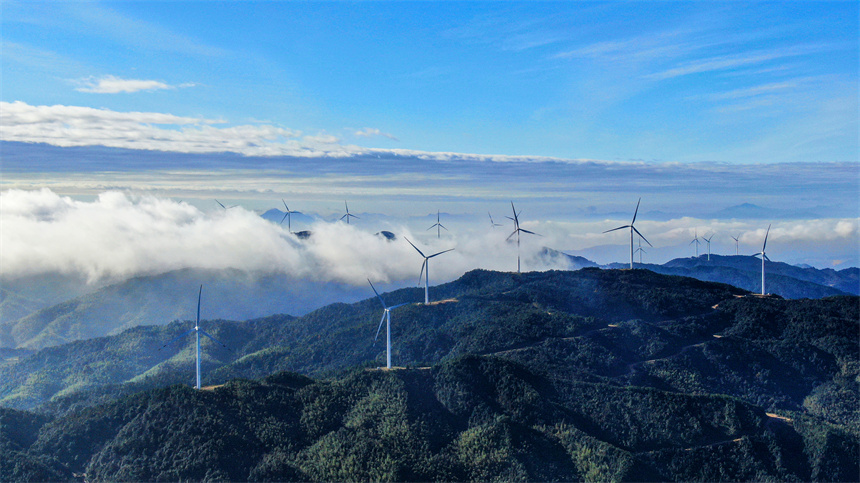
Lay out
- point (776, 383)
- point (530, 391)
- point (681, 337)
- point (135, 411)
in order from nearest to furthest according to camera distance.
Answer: point (135, 411) → point (530, 391) → point (776, 383) → point (681, 337)

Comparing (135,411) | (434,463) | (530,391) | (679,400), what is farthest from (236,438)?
(679,400)

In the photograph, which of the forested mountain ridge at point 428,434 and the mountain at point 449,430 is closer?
the forested mountain ridge at point 428,434

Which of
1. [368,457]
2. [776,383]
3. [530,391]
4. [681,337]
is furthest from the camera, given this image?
[681,337]

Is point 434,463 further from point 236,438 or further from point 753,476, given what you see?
point 753,476

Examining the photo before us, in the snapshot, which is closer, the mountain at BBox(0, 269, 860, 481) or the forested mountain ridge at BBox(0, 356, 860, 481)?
the forested mountain ridge at BBox(0, 356, 860, 481)

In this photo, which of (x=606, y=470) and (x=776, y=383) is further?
(x=776, y=383)

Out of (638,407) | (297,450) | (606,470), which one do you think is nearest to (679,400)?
(638,407)

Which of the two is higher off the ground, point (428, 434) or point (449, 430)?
point (428, 434)

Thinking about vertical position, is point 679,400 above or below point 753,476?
above

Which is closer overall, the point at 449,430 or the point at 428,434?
the point at 428,434

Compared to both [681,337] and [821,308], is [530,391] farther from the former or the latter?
[821,308]
